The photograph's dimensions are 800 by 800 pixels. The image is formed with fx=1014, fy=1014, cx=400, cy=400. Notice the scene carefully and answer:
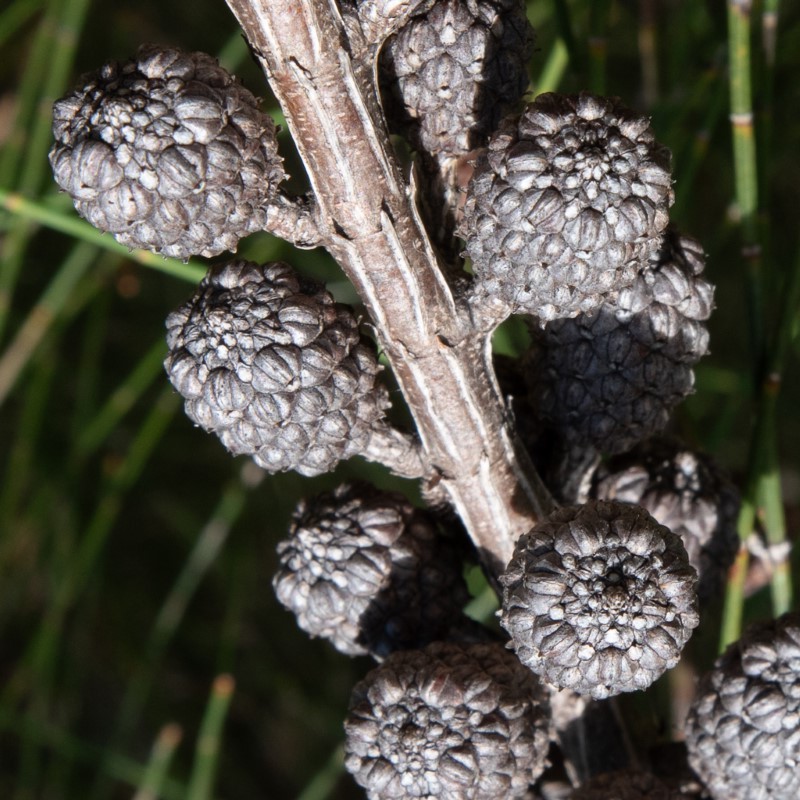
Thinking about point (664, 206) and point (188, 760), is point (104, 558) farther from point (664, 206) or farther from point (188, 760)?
point (664, 206)

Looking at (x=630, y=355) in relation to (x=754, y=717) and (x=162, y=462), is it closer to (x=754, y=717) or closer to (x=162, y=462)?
(x=754, y=717)

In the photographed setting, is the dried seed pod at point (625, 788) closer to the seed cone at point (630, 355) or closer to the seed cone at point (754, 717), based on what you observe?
the seed cone at point (754, 717)

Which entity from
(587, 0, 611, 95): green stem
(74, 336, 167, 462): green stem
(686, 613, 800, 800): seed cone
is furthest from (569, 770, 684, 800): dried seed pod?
(74, 336, 167, 462): green stem

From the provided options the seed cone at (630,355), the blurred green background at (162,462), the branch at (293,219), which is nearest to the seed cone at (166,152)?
the branch at (293,219)

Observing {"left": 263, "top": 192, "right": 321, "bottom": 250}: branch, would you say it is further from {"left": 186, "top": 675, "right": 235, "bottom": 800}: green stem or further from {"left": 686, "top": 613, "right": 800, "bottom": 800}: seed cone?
{"left": 186, "top": 675, "right": 235, "bottom": 800}: green stem

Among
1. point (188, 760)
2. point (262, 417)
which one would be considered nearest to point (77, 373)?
point (188, 760)

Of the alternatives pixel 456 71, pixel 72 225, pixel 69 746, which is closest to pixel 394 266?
pixel 456 71
